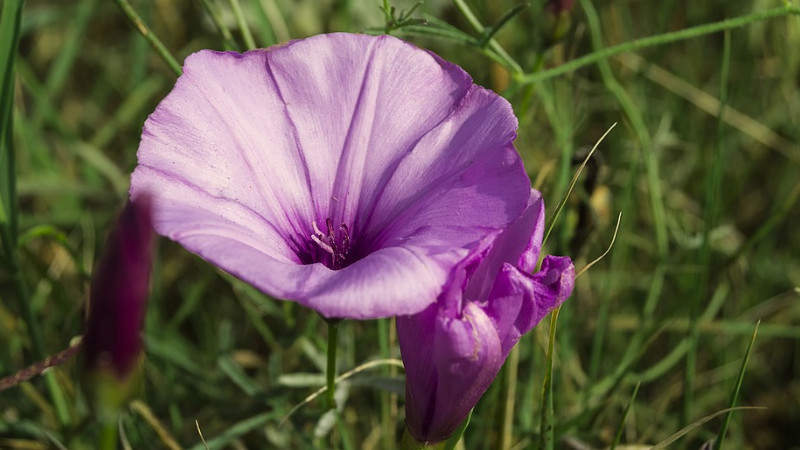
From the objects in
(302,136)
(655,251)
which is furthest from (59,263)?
(655,251)

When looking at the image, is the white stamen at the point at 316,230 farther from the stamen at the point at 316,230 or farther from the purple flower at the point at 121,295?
the purple flower at the point at 121,295

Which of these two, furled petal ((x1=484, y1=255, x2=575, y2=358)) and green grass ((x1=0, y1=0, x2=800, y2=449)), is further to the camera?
green grass ((x1=0, y1=0, x2=800, y2=449))

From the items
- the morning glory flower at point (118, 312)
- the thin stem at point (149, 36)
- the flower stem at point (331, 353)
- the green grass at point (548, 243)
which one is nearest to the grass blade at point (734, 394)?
the green grass at point (548, 243)

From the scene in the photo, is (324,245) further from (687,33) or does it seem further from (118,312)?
(687,33)

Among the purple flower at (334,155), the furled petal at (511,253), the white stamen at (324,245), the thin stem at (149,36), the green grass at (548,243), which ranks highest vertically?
the thin stem at (149,36)

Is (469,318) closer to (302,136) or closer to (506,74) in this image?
(302,136)

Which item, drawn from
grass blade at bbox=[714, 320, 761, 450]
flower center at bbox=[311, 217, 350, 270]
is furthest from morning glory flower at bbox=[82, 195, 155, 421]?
grass blade at bbox=[714, 320, 761, 450]

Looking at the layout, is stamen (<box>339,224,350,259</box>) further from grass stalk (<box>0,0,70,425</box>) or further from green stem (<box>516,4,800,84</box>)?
grass stalk (<box>0,0,70,425</box>)

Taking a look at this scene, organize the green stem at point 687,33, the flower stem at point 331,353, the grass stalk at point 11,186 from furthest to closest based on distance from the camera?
the green stem at point 687,33
the grass stalk at point 11,186
the flower stem at point 331,353
